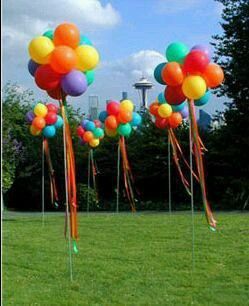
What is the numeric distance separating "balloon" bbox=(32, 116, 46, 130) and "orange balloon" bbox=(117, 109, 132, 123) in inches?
89.9

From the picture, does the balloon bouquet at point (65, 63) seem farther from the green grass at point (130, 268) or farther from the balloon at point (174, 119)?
the balloon at point (174, 119)

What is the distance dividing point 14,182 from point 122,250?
17.7m

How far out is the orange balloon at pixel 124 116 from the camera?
17.1 m

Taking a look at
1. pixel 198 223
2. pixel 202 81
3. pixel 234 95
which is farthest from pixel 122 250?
pixel 234 95

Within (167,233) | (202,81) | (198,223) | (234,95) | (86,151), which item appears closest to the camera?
(202,81)

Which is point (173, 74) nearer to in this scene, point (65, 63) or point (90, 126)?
point (65, 63)

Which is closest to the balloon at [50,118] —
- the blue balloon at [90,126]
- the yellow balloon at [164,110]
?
the yellow balloon at [164,110]

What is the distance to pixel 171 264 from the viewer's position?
31.9ft

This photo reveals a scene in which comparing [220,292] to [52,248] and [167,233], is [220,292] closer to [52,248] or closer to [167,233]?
[52,248]

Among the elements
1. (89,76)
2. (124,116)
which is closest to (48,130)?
(124,116)

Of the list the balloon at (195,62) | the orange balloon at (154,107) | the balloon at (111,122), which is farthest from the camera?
the balloon at (111,122)

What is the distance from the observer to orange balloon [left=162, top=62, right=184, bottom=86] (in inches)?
356

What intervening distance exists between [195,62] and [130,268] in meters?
3.29

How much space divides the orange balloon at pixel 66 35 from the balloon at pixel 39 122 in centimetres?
782
